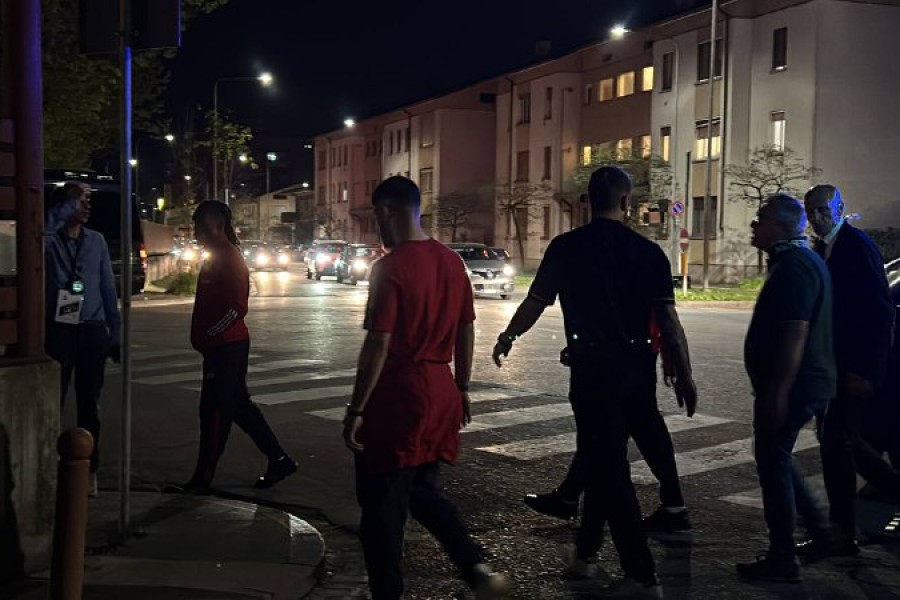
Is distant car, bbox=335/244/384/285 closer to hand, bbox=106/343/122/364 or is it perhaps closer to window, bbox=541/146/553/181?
window, bbox=541/146/553/181

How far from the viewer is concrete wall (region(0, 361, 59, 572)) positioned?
203 inches

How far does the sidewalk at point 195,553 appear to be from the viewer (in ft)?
16.4

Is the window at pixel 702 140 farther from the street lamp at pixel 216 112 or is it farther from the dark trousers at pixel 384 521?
the dark trousers at pixel 384 521

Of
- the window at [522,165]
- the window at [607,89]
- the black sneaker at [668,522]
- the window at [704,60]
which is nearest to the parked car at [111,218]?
the black sneaker at [668,522]

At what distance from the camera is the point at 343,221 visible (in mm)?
85812

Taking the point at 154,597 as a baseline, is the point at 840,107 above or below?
above

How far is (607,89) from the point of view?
50.9 m

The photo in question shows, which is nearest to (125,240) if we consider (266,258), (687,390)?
(687,390)

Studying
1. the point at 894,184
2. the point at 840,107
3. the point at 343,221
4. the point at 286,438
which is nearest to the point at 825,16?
the point at 840,107

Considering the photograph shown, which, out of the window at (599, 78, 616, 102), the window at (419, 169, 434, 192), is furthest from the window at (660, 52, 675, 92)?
the window at (419, 169, 434, 192)

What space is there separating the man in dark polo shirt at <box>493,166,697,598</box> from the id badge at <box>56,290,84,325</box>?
2.96 m

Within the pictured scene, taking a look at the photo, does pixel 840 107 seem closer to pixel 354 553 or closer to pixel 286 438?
pixel 286 438

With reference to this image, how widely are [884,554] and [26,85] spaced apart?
5036mm

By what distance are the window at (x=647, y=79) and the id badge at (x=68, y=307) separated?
42723 mm
